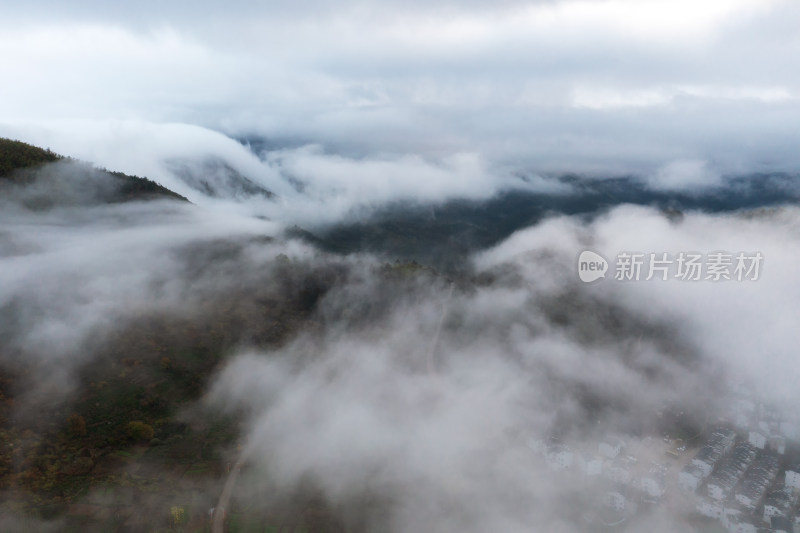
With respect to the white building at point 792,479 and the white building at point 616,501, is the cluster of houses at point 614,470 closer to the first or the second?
the white building at point 616,501

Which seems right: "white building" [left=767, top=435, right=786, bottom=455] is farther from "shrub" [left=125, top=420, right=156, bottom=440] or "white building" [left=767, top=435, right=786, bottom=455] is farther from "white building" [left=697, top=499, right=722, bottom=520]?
"shrub" [left=125, top=420, right=156, bottom=440]

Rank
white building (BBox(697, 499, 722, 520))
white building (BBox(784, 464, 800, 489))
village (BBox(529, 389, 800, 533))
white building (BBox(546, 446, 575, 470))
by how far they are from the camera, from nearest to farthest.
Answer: village (BBox(529, 389, 800, 533)) → white building (BBox(697, 499, 722, 520)) → white building (BBox(546, 446, 575, 470)) → white building (BBox(784, 464, 800, 489))

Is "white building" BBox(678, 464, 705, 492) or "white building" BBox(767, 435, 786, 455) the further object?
"white building" BBox(767, 435, 786, 455)

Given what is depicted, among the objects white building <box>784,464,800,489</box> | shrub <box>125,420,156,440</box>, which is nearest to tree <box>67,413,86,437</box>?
shrub <box>125,420,156,440</box>


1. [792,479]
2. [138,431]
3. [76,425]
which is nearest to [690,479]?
[792,479]

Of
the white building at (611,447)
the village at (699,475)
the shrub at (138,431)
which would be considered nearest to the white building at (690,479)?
the village at (699,475)

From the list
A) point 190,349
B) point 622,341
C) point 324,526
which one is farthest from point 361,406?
point 622,341

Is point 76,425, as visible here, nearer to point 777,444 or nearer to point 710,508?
point 710,508

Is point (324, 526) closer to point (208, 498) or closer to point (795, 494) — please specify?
point (208, 498)

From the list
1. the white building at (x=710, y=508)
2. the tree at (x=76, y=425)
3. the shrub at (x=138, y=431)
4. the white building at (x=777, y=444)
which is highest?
the tree at (x=76, y=425)
